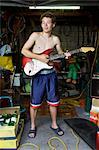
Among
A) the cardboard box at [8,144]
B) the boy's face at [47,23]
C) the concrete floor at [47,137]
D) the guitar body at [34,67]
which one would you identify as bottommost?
the concrete floor at [47,137]

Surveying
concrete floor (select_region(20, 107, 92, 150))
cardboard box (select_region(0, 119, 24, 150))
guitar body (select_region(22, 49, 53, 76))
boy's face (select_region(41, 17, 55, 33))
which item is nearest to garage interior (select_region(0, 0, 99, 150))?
concrete floor (select_region(20, 107, 92, 150))

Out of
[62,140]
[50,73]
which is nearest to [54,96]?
[50,73]

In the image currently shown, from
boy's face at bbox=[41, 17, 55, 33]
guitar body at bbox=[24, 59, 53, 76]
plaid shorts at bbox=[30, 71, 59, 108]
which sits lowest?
plaid shorts at bbox=[30, 71, 59, 108]

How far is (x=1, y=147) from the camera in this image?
2.93 m

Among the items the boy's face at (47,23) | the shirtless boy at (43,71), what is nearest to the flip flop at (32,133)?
the shirtless boy at (43,71)

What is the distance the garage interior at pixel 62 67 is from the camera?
12.2 feet

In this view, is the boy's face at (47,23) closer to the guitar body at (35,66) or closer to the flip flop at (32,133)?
the guitar body at (35,66)

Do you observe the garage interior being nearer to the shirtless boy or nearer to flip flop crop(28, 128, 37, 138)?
flip flop crop(28, 128, 37, 138)

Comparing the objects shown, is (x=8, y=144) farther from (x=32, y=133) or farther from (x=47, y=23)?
(x=47, y=23)

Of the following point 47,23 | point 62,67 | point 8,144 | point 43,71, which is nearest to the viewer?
point 8,144

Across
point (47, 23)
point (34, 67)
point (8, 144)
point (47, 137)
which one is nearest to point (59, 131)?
point (47, 137)

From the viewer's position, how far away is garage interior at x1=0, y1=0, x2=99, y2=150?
3719mm

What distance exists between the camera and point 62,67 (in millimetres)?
5770

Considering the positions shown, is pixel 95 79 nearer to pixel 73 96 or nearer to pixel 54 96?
pixel 54 96
